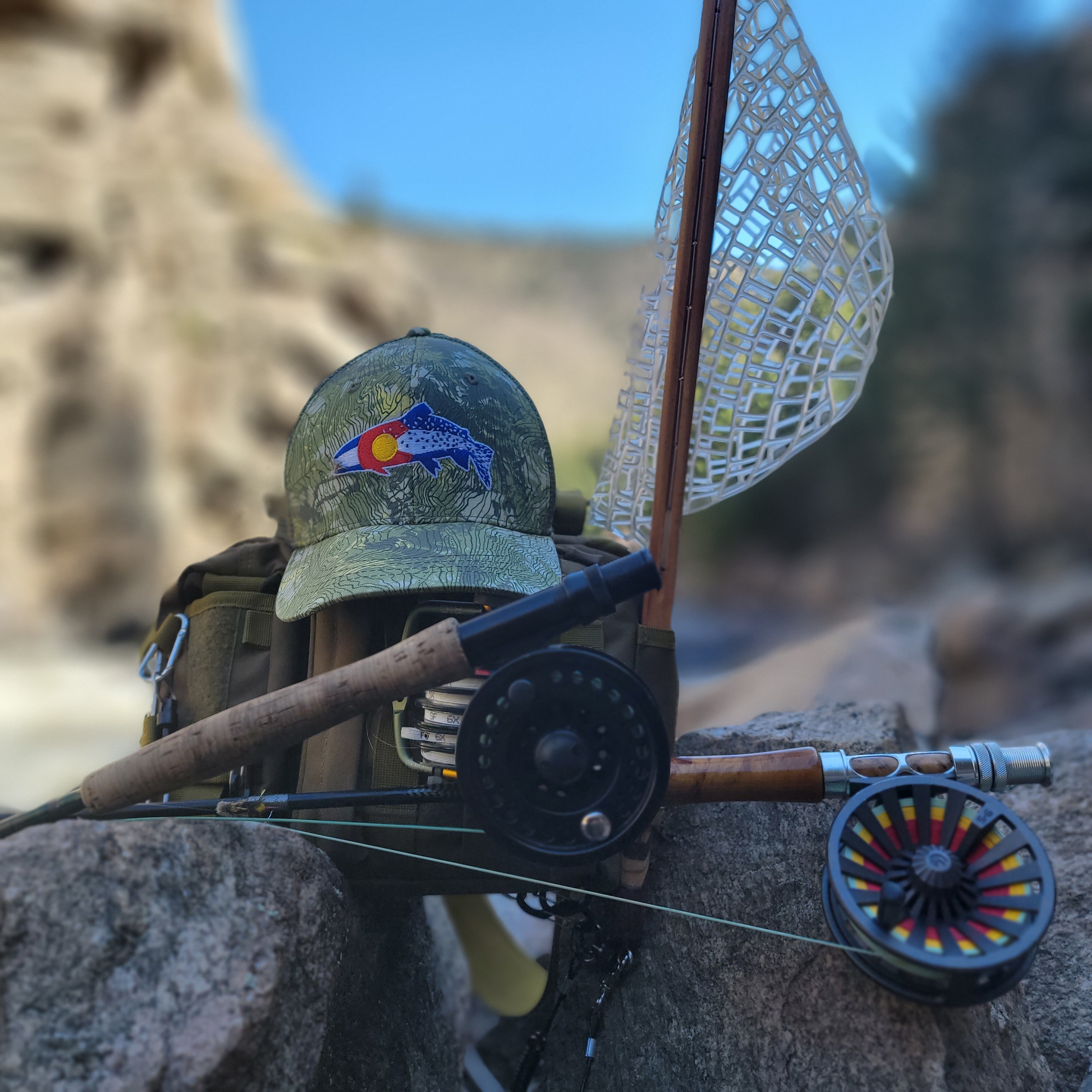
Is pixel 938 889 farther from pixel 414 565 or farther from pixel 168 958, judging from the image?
pixel 168 958

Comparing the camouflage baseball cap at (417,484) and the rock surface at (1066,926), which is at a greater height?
the camouflage baseball cap at (417,484)

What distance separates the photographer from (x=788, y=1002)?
1.69 m

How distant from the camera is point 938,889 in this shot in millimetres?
1396

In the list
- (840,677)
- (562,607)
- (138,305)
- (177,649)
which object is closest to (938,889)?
(562,607)

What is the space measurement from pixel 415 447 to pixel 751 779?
85 cm

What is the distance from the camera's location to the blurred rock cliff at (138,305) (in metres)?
9.23

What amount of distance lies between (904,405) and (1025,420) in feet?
9.46

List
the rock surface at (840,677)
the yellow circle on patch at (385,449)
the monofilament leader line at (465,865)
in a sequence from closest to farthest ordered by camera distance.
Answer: the monofilament leader line at (465,865)
the yellow circle on patch at (385,449)
the rock surface at (840,677)

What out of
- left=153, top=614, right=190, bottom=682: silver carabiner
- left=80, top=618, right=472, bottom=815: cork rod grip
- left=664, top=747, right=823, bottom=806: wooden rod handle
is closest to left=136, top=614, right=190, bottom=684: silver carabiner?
left=153, top=614, right=190, bottom=682: silver carabiner

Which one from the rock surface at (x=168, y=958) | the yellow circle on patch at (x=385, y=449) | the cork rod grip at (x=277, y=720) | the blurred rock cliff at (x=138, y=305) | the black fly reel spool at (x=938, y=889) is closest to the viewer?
the rock surface at (x=168, y=958)

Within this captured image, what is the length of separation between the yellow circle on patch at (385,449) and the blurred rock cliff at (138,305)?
7.44m

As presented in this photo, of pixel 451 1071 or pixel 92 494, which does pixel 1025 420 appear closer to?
pixel 92 494

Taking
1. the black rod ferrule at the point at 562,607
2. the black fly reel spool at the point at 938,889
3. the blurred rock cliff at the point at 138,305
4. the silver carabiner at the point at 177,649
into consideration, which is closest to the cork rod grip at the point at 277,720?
the black rod ferrule at the point at 562,607

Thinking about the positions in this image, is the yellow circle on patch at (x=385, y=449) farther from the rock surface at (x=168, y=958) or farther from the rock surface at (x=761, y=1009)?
the rock surface at (x=761, y=1009)
